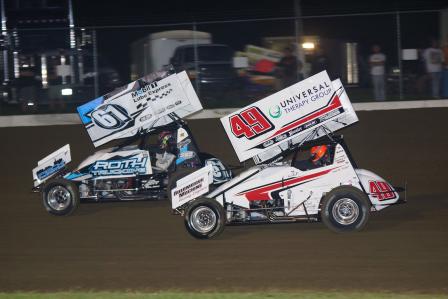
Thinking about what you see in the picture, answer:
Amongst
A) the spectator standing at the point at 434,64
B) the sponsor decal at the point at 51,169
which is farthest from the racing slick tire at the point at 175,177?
the spectator standing at the point at 434,64

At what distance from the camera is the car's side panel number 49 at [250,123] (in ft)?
35.7

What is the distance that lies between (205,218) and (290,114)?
1683mm

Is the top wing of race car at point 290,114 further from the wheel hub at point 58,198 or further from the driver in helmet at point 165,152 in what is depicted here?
the wheel hub at point 58,198

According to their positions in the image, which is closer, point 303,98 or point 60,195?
point 303,98

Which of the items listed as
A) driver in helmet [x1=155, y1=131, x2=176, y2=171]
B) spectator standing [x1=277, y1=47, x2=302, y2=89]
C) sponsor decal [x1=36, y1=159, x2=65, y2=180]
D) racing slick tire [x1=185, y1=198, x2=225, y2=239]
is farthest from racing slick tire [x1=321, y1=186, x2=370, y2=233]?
spectator standing [x1=277, y1=47, x2=302, y2=89]

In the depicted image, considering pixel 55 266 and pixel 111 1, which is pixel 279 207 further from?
pixel 111 1

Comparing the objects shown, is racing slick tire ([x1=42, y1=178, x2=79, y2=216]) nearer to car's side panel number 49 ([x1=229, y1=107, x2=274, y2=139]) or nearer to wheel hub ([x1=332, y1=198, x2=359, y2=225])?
car's side panel number 49 ([x1=229, y1=107, x2=274, y2=139])

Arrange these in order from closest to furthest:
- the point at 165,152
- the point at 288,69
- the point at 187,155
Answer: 1. the point at 187,155
2. the point at 165,152
3. the point at 288,69

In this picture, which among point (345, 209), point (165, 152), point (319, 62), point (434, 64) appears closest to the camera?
point (345, 209)

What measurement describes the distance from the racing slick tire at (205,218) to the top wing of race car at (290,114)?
75 centimetres

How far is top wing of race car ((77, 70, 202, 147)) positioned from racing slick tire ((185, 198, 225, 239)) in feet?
10.6

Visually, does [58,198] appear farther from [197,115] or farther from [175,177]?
[197,115]

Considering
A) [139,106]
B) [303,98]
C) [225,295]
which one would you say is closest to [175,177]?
[139,106]

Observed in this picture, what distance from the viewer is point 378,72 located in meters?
19.9
